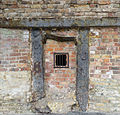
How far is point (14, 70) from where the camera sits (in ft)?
8.52

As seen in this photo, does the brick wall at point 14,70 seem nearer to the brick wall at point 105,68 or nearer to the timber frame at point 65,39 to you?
the timber frame at point 65,39

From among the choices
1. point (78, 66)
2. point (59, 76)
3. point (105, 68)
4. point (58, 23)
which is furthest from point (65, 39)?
point (105, 68)

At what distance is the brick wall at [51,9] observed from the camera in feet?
8.20

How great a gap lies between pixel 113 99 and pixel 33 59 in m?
Result: 1.87

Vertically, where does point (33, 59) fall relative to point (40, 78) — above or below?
above

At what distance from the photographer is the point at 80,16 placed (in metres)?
2.51

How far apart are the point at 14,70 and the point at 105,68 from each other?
1.91 meters

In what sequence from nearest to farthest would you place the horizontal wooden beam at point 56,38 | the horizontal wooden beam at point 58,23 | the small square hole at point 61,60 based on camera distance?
the horizontal wooden beam at point 58,23
the horizontal wooden beam at point 56,38
the small square hole at point 61,60

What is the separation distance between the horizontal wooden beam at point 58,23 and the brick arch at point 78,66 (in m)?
0.14

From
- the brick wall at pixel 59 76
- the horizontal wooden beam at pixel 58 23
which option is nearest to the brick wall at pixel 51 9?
the horizontal wooden beam at pixel 58 23

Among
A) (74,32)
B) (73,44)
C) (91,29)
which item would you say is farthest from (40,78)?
(91,29)

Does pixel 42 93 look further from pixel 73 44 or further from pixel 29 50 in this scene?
pixel 73 44

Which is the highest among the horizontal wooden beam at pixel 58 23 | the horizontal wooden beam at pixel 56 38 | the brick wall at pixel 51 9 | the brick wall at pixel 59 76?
the brick wall at pixel 51 9

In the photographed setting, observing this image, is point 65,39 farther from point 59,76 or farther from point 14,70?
point 14,70
